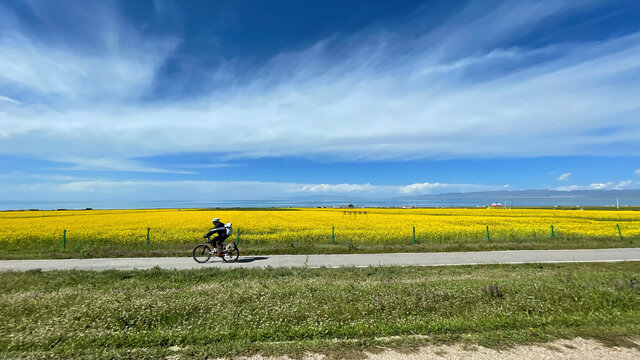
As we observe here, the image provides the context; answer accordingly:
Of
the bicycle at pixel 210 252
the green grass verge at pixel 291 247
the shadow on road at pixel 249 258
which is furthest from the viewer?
the green grass verge at pixel 291 247

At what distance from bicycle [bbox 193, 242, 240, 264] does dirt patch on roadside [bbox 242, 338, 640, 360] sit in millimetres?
10643

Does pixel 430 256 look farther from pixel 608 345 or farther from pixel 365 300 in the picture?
pixel 608 345

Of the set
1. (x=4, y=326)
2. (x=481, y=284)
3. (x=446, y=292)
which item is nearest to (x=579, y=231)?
(x=481, y=284)

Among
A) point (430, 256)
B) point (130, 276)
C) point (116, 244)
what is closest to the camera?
point (130, 276)

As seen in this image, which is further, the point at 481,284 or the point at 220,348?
the point at 481,284

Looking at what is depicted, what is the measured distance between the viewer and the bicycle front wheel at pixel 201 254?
1462cm

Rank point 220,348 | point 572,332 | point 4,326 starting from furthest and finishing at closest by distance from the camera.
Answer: point 4,326 → point 572,332 → point 220,348

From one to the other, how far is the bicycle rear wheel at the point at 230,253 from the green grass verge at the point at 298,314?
16.1 feet

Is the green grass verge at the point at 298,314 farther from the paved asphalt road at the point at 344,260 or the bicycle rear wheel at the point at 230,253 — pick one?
the bicycle rear wheel at the point at 230,253

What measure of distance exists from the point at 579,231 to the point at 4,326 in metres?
31.9

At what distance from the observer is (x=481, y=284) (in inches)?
328

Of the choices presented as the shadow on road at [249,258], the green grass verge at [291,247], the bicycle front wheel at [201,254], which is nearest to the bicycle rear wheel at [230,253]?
the shadow on road at [249,258]

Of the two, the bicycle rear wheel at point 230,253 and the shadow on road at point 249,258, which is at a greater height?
the bicycle rear wheel at point 230,253

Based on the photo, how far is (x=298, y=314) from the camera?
20.6 feet
